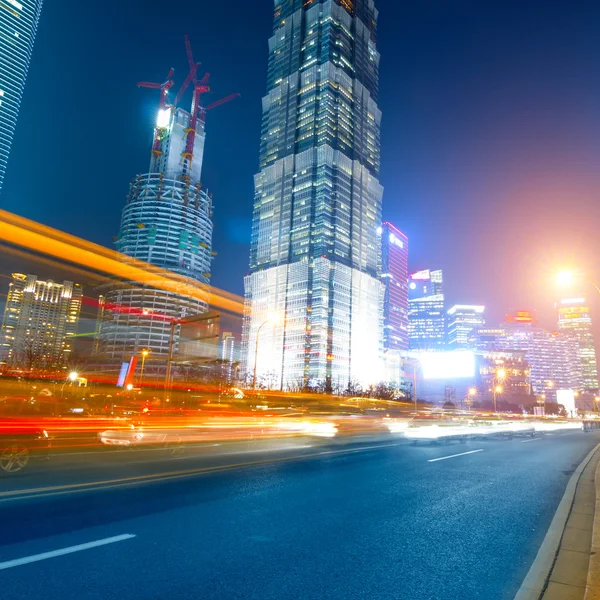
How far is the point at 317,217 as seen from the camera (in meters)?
174

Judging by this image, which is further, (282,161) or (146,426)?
(282,161)

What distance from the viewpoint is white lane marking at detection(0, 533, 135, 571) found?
4.78m

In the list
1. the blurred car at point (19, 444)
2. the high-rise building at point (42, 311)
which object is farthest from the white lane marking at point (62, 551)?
the high-rise building at point (42, 311)

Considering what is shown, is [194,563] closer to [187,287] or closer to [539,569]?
[539,569]

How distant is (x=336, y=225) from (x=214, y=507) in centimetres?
17225

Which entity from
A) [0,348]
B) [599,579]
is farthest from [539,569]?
[0,348]

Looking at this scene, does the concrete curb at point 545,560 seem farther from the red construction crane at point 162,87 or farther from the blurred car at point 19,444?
the red construction crane at point 162,87

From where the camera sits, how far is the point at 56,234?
3616 cm

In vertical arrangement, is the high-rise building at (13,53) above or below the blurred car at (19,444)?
above

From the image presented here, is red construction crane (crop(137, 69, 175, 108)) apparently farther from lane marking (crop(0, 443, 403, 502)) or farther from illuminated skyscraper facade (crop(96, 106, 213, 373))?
lane marking (crop(0, 443, 403, 502))

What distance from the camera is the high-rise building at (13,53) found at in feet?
571

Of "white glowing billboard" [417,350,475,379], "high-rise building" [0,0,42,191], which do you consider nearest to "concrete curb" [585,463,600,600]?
"white glowing billboard" [417,350,475,379]

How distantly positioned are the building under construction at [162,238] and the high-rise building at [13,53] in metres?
49.2

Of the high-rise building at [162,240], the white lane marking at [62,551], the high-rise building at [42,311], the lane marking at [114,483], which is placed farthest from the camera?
the high-rise building at [162,240]
